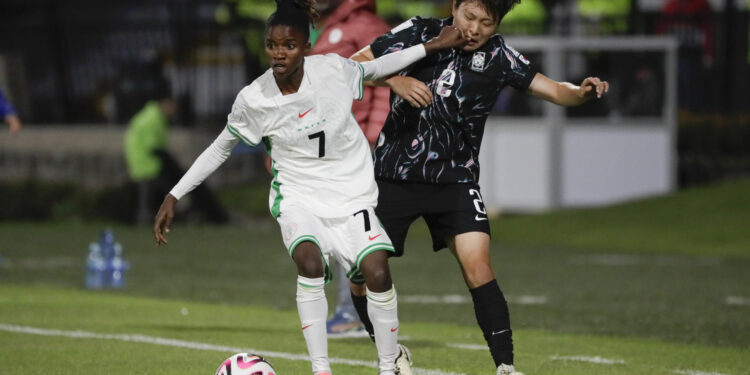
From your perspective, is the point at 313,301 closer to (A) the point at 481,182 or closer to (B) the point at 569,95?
(B) the point at 569,95

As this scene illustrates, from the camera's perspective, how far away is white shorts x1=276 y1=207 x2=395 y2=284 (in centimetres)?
675

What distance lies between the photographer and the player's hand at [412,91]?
7.08 metres

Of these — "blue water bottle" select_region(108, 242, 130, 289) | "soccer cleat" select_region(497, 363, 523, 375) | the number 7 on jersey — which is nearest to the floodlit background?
"blue water bottle" select_region(108, 242, 130, 289)

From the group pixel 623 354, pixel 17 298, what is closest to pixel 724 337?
pixel 623 354

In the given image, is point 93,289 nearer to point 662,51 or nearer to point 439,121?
point 439,121

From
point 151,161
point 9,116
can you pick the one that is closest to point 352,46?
point 9,116

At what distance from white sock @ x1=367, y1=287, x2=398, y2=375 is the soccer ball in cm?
53

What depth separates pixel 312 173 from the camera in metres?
6.82

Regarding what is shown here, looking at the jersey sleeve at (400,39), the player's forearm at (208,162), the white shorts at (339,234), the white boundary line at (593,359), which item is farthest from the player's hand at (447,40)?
the white boundary line at (593,359)

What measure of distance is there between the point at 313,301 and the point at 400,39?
1.59 metres

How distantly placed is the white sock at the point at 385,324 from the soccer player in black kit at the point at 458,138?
0.58m

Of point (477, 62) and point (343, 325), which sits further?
point (343, 325)

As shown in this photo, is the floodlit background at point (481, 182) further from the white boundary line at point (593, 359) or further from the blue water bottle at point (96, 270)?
the white boundary line at point (593, 359)

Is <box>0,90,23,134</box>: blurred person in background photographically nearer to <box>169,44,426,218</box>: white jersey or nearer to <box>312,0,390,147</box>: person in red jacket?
<box>312,0,390,147</box>: person in red jacket
